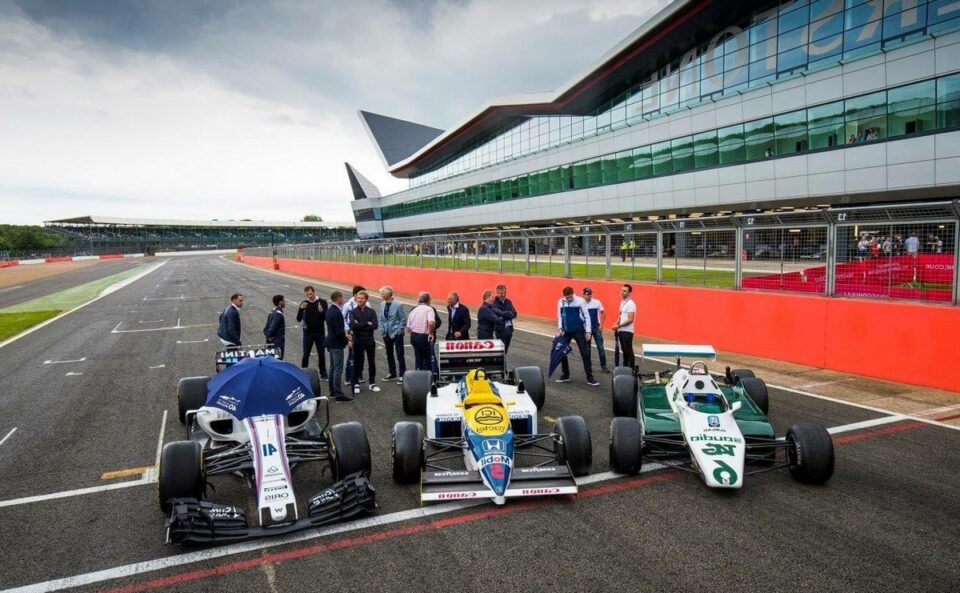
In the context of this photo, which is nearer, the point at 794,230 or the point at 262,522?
the point at 262,522

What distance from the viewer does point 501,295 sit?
11539mm

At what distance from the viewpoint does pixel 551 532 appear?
17.3 ft

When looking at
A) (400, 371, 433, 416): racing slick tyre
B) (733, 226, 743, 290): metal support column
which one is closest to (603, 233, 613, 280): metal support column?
(733, 226, 743, 290): metal support column

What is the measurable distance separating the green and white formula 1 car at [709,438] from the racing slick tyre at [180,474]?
4.34 meters

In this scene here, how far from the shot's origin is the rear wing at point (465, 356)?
963 centimetres

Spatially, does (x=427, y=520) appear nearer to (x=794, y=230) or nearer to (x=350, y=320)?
(x=350, y=320)

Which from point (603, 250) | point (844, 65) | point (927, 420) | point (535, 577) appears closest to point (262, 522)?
point (535, 577)

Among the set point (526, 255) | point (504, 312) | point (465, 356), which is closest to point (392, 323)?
point (465, 356)

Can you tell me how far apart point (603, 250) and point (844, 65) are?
17.5m

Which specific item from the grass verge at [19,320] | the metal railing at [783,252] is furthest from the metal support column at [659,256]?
the grass verge at [19,320]

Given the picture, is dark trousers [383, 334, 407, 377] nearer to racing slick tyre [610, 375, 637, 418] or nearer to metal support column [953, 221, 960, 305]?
racing slick tyre [610, 375, 637, 418]

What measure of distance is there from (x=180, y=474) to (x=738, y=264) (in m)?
11.9

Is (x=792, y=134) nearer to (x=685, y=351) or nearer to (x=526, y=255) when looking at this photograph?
(x=526, y=255)

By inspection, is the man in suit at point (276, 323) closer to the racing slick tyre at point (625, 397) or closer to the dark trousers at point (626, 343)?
the racing slick tyre at point (625, 397)
